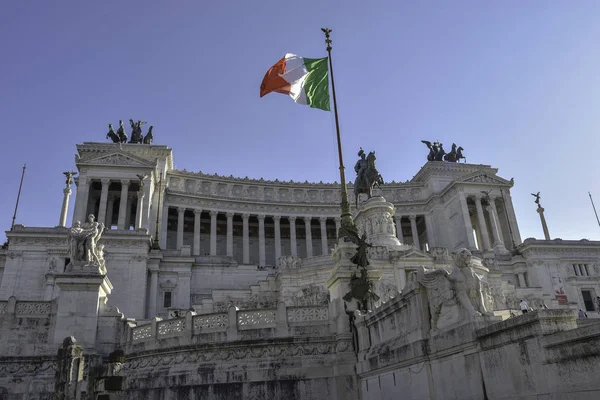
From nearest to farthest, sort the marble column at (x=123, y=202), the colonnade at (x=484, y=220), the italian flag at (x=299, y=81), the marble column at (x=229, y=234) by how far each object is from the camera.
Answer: the italian flag at (x=299, y=81) → the marble column at (x=123, y=202) → the marble column at (x=229, y=234) → the colonnade at (x=484, y=220)

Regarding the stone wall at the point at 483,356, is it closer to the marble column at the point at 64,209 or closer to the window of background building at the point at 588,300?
the window of background building at the point at 588,300

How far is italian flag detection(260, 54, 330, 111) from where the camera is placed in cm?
2447

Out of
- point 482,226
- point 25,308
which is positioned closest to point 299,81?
point 25,308

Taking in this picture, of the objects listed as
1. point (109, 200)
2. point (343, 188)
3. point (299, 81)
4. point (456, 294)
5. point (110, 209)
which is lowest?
point (456, 294)

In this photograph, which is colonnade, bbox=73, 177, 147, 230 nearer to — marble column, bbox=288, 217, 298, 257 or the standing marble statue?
marble column, bbox=288, 217, 298, 257

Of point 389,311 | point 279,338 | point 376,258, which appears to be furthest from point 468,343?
point 376,258

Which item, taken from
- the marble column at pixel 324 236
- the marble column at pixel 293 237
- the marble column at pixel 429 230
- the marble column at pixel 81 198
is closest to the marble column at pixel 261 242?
the marble column at pixel 293 237

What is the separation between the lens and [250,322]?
1919cm

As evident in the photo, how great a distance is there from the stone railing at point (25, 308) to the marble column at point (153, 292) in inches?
977

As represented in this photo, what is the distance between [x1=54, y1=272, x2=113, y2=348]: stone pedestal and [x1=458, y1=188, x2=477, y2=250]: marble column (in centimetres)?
5877

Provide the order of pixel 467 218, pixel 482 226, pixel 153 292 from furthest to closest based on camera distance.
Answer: pixel 482 226 → pixel 467 218 → pixel 153 292

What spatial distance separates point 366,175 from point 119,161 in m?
42.6

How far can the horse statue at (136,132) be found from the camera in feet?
249

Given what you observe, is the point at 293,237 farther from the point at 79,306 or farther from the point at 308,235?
the point at 79,306
